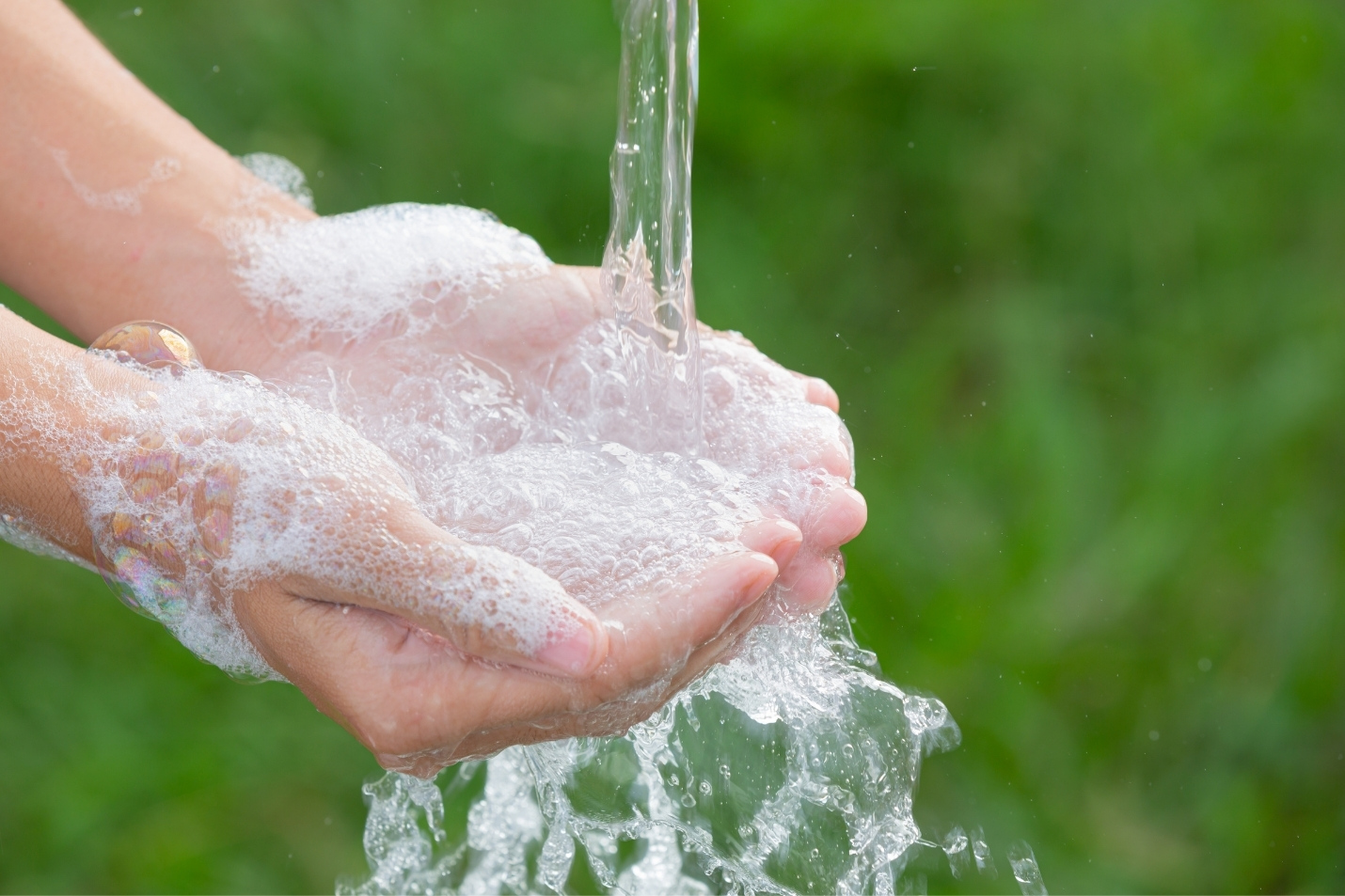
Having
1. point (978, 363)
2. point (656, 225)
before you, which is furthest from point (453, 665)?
point (978, 363)

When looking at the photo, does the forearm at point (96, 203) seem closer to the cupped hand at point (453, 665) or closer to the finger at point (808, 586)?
the cupped hand at point (453, 665)

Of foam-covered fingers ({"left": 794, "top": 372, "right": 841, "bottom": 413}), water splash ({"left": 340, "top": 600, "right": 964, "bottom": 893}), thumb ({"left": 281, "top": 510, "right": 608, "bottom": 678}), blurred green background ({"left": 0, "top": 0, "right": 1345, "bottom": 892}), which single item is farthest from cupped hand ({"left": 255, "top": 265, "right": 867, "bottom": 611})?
blurred green background ({"left": 0, "top": 0, "right": 1345, "bottom": 892})

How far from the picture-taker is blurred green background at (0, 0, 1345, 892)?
4.41 feet

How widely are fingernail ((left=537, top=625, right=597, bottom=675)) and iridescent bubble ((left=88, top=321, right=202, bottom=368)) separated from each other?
0.30 meters

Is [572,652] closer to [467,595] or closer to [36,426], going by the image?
[467,595]

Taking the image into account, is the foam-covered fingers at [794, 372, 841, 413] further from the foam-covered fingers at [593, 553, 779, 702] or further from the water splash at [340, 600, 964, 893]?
the foam-covered fingers at [593, 553, 779, 702]

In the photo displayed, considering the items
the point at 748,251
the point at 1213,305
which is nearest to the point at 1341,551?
the point at 1213,305

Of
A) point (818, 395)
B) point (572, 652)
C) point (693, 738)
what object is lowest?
point (693, 738)

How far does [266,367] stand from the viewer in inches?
38.5

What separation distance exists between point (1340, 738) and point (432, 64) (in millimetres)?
1234

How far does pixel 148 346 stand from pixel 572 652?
0.33 m

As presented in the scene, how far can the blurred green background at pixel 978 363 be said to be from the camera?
4.41 feet

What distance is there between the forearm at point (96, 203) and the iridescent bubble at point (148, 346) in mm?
170

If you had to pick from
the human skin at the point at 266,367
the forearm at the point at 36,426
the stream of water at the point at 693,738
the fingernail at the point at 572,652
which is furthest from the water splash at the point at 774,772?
the forearm at the point at 36,426
